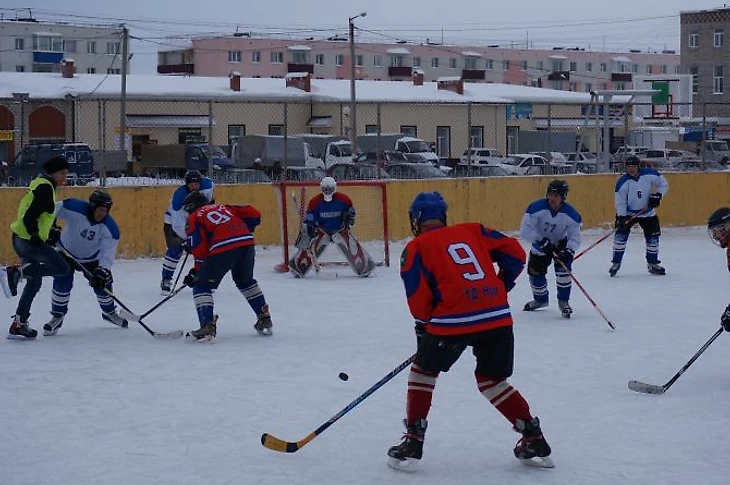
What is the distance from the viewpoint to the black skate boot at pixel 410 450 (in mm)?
5184

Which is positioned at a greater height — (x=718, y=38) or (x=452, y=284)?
(x=718, y=38)

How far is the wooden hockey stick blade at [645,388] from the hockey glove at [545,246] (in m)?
3.04

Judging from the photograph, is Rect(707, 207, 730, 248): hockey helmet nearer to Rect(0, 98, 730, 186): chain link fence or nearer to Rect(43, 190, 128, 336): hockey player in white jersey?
Rect(43, 190, 128, 336): hockey player in white jersey

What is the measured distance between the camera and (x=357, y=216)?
48.1ft

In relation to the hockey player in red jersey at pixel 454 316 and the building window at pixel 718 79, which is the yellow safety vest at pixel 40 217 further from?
the building window at pixel 718 79

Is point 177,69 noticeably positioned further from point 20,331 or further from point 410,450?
point 410,450

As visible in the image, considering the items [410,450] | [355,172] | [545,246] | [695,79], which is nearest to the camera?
[410,450]

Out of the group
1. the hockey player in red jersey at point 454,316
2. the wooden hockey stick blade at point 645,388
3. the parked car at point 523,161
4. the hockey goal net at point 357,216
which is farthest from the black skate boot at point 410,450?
the parked car at point 523,161

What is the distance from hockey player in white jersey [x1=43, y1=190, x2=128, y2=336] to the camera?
28.8 feet

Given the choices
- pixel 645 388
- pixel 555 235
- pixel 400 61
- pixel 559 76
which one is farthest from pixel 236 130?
pixel 400 61

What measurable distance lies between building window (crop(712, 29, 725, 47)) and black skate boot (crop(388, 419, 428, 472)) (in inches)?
2155

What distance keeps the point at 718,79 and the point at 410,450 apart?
179ft

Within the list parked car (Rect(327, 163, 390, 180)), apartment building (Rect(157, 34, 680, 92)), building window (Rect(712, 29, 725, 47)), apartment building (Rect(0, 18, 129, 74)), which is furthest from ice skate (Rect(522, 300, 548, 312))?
apartment building (Rect(0, 18, 129, 74))

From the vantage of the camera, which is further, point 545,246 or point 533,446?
point 545,246
